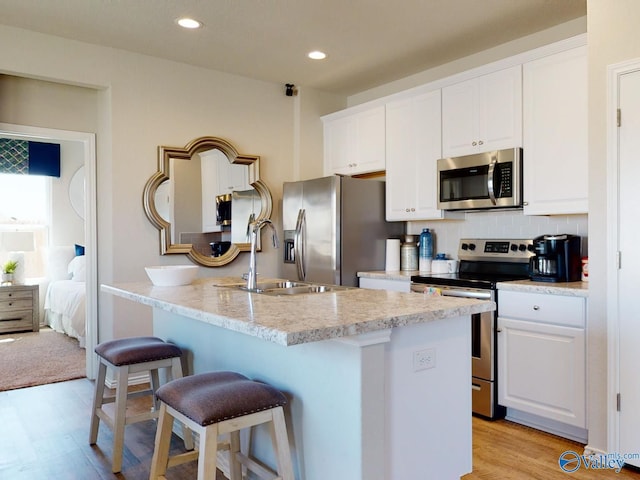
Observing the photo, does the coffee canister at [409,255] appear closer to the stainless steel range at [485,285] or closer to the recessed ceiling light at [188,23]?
the stainless steel range at [485,285]

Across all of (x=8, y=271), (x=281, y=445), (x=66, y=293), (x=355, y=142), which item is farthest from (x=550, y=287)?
(x=8, y=271)

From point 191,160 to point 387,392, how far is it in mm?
3111

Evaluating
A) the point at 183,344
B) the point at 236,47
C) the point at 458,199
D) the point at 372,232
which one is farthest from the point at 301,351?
the point at 236,47

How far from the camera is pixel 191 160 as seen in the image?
4.25 metres

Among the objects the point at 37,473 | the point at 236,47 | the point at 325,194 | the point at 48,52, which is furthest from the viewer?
the point at 325,194

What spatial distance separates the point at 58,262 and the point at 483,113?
5.82 meters

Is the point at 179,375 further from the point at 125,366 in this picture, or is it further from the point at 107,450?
the point at 107,450

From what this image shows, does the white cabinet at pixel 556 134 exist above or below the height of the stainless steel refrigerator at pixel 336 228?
above

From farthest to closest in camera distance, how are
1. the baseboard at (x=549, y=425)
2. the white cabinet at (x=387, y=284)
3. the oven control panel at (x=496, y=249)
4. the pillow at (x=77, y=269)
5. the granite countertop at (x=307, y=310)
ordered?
the pillow at (x=77, y=269)
the white cabinet at (x=387, y=284)
the oven control panel at (x=496, y=249)
the baseboard at (x=549, y=425)
the granite countertop at (x=307, y=310)

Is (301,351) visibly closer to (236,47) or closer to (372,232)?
(372,232)

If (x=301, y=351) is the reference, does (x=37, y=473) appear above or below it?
below

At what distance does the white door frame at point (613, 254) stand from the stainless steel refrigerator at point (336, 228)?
198 centimetres

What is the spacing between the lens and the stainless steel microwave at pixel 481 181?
10.8ft

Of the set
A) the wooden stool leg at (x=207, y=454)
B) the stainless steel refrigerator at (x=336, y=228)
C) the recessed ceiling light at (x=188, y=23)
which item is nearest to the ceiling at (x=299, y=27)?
the recessed ceiling light at (x=188, y=23)
